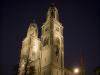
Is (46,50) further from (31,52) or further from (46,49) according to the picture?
(31,52)

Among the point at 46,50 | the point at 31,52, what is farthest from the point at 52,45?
the point at 31,52

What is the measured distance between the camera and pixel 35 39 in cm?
7069

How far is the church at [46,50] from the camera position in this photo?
2391 inches

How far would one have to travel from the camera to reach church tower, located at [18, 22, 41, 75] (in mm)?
63322

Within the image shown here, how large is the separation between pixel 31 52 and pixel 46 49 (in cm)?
767

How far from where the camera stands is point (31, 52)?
69.1 meters

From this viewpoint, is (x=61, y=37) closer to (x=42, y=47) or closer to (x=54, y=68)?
(x=42, y=47)

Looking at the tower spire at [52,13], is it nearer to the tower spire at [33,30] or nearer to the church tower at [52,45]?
the church tower at [52,45]

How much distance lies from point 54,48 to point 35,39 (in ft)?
33.7

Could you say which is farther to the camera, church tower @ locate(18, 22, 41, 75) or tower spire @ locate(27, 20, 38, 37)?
tower spire @ locate(27, 20, 38, 37)

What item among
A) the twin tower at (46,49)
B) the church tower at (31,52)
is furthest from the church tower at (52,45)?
the church tower at (31,52)

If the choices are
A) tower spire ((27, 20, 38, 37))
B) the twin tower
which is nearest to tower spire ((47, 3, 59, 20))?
the twin tower

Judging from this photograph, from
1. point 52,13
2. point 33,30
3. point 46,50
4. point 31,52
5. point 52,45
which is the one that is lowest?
point 46,50

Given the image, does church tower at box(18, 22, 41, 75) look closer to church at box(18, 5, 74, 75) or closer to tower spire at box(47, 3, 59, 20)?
church at box(18, 5, 74, 75)
